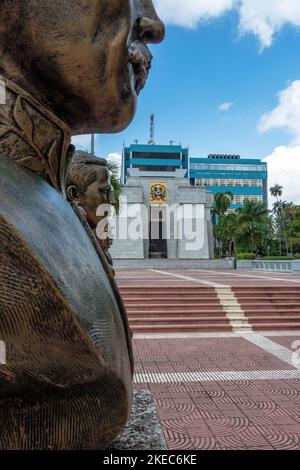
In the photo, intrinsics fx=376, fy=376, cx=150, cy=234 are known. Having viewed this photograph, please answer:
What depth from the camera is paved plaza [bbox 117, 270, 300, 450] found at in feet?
10.2

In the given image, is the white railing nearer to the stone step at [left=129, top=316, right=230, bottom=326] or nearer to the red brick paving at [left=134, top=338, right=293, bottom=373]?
the stone step at [left=129, top=316, right=230, bottom=326]

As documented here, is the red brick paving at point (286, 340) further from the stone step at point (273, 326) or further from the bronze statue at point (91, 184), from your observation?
the bronze statue at point (91, 184)

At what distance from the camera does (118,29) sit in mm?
1202

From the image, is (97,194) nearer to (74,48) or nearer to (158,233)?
(74,48)

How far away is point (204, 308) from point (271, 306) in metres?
1.72

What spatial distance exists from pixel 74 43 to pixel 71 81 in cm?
11

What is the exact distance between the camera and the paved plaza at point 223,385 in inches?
123

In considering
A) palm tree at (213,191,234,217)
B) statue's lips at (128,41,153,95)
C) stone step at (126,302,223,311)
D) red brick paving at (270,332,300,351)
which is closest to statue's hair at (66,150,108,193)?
statue's lips at (128,41,153,95)

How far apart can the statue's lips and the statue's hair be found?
136cm

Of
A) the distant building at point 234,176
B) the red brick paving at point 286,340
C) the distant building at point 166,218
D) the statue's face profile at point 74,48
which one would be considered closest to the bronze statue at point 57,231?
the statue's face profile at point 74,48

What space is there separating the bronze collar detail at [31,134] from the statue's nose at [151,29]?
1.49ft
